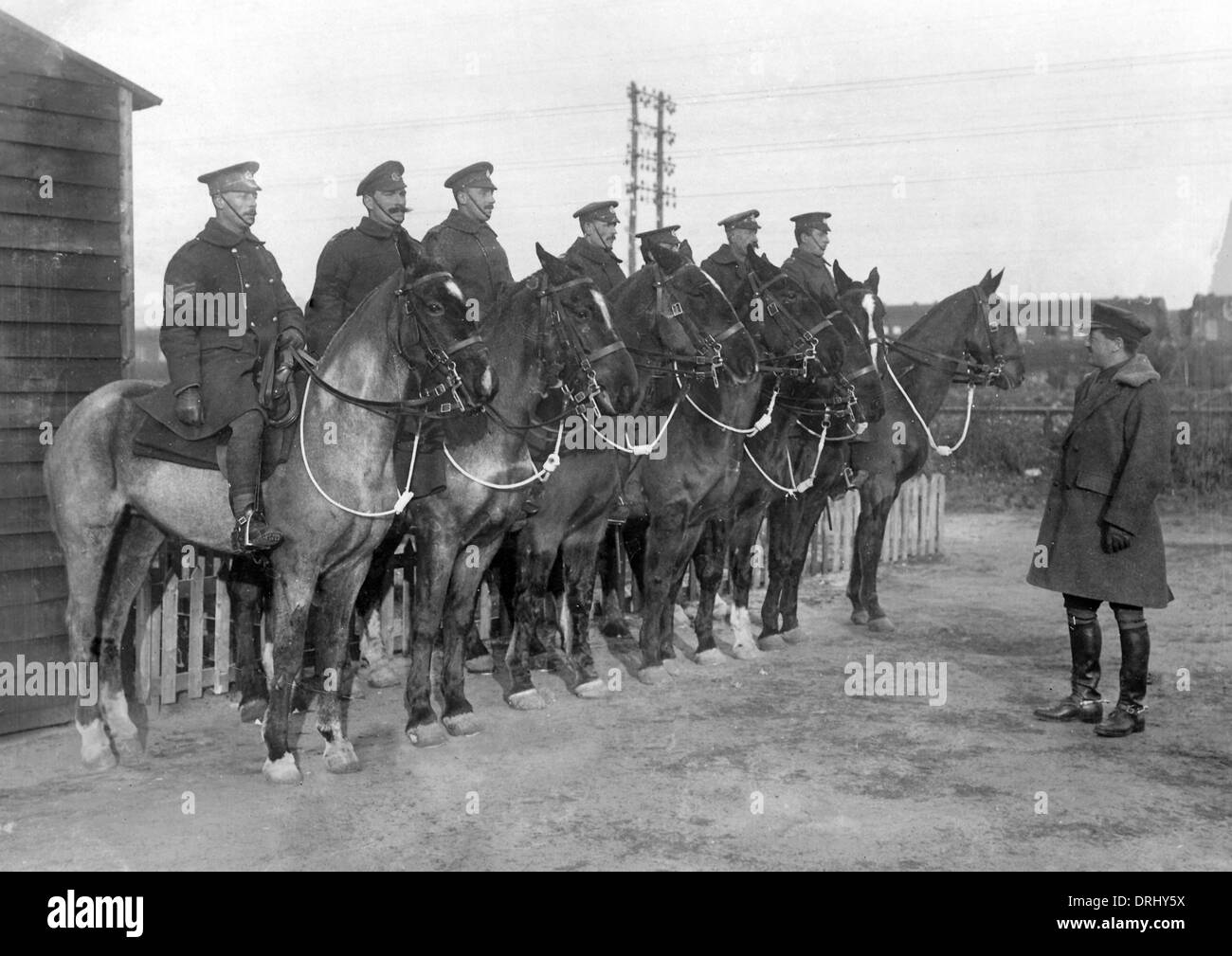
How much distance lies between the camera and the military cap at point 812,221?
10492 millimetres

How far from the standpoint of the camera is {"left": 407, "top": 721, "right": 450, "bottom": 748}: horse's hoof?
23.0ft

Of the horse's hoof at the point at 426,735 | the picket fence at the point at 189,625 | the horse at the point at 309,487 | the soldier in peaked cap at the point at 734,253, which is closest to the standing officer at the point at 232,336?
the horse at the point at 309,487

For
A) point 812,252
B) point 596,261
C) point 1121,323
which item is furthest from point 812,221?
point 1121,323

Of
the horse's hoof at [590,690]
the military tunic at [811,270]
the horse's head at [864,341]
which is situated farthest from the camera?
the military tunic at [811,270]

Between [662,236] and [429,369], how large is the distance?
11.2ft

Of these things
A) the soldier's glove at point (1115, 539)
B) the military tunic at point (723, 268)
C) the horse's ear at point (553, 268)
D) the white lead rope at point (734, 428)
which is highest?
the military tunic at point (723, 268)

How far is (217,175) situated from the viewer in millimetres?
6461

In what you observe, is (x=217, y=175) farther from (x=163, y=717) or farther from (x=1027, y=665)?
(x=1027, y=665)

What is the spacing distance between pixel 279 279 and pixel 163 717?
9.79ft

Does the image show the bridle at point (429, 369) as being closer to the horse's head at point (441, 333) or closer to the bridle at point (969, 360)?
the horse's head at point (441, 333)

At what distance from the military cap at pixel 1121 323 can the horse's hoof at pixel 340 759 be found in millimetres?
Result: 5105

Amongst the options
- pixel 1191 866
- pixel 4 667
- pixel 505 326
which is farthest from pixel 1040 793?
pixel 4 667

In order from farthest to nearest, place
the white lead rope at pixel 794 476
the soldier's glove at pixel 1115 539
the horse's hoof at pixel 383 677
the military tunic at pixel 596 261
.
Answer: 1. the white lead rope at pixel 794 476
2. the military tunic at pixel 596 261
3. the horse's hoof at pixel 383 677
4. the soldier's glove at pixel 1115 539

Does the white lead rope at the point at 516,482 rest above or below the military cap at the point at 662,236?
below
